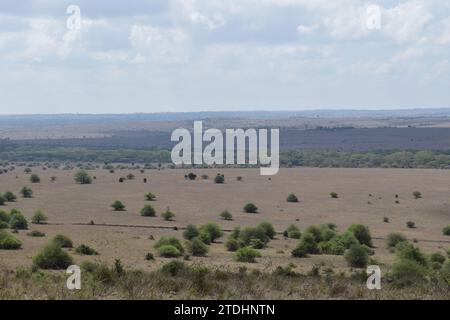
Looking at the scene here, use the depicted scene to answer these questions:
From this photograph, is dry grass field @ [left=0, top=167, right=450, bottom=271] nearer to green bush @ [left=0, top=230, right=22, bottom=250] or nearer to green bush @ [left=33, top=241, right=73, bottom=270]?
green bush @ [left=0, top=230, right=22, bottom=250]

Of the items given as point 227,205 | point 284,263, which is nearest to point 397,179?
point 227,205

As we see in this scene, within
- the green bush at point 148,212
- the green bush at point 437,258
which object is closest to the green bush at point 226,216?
the green bush at point 148,212

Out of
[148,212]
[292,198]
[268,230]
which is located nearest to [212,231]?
[268,230]

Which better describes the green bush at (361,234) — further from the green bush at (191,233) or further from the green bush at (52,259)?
the green bush at (52,259)

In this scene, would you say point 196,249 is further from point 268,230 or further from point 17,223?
point 17,223

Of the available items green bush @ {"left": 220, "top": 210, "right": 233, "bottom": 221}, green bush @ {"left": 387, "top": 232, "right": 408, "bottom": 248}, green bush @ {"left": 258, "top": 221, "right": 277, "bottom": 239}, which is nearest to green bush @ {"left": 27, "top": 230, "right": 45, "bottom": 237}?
green bush @ {"left": 258, "top": 221, "right": 277, "bottom": 239}
